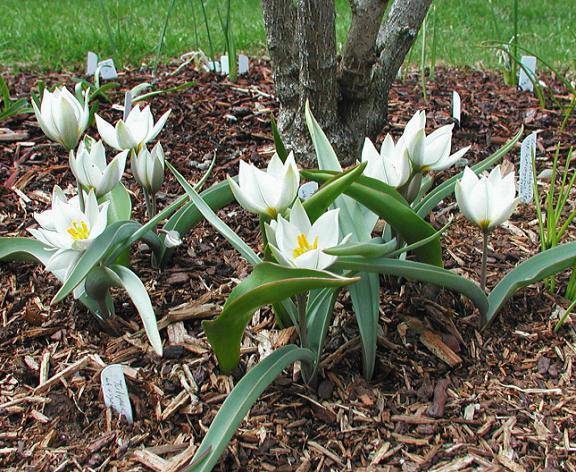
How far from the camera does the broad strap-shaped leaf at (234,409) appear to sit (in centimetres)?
125

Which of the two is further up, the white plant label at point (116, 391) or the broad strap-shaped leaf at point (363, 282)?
the broad strap-shaped leaf at point (363, 282)

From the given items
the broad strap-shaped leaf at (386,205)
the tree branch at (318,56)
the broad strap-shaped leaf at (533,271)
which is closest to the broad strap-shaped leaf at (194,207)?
the broad strap-shaped leaf at (386,205)

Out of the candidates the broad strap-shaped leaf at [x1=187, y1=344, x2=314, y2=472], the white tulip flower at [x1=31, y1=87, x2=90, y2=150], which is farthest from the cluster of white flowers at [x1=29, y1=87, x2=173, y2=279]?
the broad strap-shaped leaf at [x1=187, y1=344, x2=314, y2=472]

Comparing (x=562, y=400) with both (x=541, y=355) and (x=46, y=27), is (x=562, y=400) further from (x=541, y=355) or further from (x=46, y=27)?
(x=46, y=27)

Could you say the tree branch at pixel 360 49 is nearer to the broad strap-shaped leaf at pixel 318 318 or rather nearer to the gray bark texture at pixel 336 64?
the gray bark texture at pixel 336 64

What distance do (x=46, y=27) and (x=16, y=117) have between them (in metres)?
2.06

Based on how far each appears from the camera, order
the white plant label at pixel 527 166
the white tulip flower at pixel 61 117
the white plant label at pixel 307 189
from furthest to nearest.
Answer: the white plant label at pixel 527 166, the white plant label at pixel 307 189, the white tulip flower at pixel 61 117

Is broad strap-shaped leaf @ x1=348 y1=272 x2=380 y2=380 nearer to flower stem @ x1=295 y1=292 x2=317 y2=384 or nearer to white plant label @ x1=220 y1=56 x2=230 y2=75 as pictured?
flower stem @ x1=295 y1=292 x2=317 y2=384

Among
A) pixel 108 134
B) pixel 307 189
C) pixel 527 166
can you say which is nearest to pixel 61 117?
pixel 108 134

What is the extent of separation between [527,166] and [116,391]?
1401 mm

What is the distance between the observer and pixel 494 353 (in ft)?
5.59

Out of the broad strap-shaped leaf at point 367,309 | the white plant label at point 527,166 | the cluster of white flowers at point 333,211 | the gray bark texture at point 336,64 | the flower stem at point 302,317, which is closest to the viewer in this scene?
the cluster of white flowers at point 333,211

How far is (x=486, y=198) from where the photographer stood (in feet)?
5.02

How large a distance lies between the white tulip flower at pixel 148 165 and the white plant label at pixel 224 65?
5.58 ft
